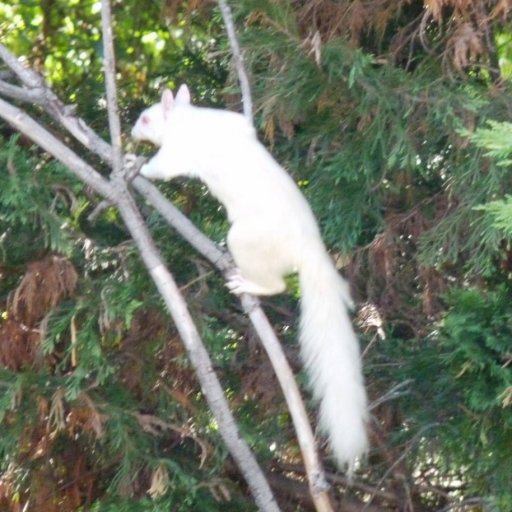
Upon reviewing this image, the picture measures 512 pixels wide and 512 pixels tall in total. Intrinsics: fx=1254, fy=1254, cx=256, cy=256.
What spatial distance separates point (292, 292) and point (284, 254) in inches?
36.8

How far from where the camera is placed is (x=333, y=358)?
11.3 feet

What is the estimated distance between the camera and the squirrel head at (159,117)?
407 centimetres

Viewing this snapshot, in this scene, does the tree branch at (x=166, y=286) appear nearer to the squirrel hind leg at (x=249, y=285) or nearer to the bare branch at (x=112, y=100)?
the bare branch at (x=112, y=100)

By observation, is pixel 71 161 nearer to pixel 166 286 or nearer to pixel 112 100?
pixel 112 100

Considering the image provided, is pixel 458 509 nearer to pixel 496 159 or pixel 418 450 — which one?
pixel 418 450

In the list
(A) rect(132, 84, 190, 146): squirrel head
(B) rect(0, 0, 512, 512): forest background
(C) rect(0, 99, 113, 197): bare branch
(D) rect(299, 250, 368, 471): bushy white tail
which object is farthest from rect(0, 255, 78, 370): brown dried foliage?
(D) rect(299, 250, 368, 471): bushy white tail

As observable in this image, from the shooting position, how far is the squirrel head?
407 centimetres

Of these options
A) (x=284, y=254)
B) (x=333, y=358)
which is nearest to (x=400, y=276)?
(x=284, y=254)

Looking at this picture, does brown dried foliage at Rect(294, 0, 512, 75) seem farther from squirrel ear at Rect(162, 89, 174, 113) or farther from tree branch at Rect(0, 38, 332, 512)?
tree branch at Rect(0, 38, 332, 512)

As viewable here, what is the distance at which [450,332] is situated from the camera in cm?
330

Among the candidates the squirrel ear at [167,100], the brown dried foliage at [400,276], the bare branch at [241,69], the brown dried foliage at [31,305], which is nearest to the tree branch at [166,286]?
the bare branch at [241,69]

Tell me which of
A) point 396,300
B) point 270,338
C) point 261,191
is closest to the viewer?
point 270,338

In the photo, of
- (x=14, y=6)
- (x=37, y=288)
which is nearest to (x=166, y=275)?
(x=37, y=288)

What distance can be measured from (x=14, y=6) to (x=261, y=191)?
2.00 m
